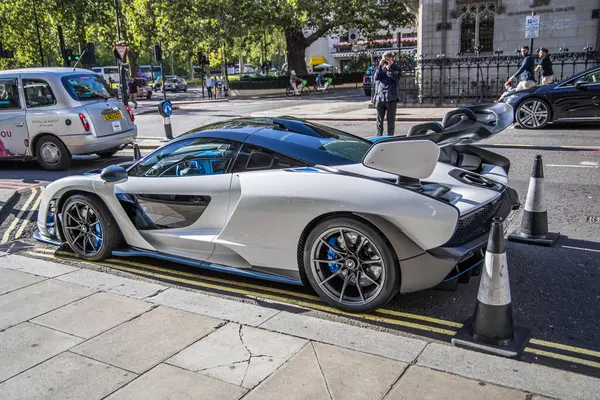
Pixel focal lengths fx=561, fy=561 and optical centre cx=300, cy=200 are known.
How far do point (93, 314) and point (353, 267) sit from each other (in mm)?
1940

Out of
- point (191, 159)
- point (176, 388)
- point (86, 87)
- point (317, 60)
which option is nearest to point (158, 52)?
point (86, 87)

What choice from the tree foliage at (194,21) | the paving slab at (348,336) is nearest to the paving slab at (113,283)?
the paving slab at (348,336)

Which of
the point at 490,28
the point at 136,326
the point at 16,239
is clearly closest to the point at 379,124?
the point at 16,239

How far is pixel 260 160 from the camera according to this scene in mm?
4324

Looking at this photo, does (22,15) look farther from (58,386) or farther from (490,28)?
(58,386)

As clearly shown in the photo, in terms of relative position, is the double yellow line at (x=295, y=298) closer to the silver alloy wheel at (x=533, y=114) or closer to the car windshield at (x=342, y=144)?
the car windshield at (x=342, y=144)

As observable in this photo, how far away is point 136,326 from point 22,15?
44.1 meters

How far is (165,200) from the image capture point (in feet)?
15.5

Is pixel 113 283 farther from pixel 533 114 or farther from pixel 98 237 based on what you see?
pixel 533 114

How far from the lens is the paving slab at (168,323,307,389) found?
10.6 feet

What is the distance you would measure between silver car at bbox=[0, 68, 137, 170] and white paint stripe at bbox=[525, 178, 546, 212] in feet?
26.9

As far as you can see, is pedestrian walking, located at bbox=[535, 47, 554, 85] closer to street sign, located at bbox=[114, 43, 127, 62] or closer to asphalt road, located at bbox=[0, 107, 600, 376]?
asphalt road, located at bbox=[0, 107, 600, 376]

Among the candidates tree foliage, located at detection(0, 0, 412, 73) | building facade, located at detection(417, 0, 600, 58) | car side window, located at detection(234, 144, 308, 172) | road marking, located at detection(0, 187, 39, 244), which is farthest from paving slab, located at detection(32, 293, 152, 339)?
tree foliage, located at detection(0, 0, 412, 73)

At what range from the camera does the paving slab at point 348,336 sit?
3.41m
